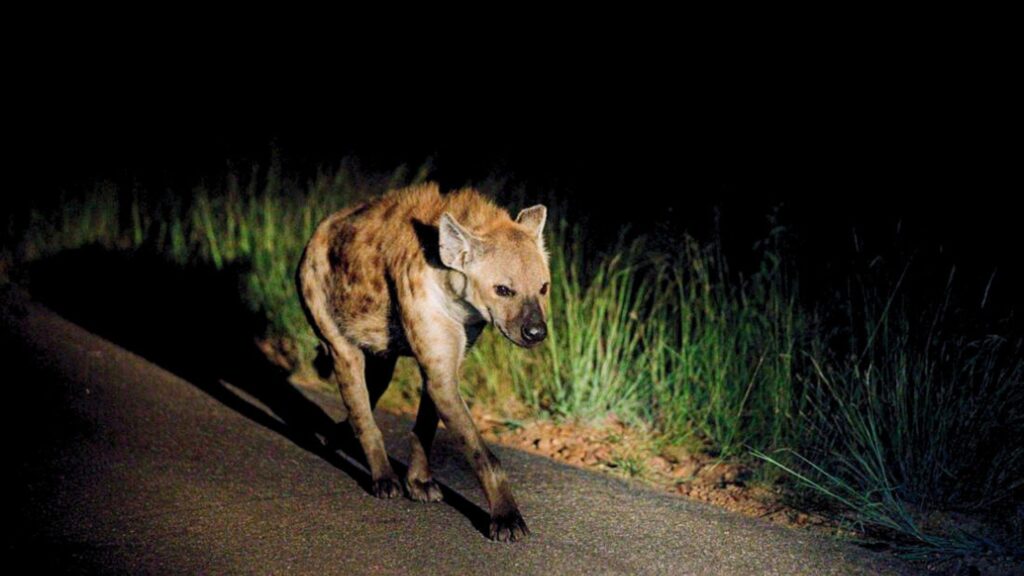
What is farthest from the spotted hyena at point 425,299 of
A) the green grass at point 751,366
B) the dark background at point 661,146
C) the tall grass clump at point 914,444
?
the dark background at point 661,146

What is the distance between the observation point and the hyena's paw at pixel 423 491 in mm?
3805

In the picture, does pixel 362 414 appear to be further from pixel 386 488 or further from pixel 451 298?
pixel 451 298

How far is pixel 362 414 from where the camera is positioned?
3.95 meters

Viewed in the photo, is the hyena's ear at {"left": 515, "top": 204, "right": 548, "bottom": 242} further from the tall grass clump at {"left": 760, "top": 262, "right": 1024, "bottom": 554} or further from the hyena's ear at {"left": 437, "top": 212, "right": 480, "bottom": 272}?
the tall grass clump at {"left": 760, "top": 262, "right": 1024, "bottom": 554}

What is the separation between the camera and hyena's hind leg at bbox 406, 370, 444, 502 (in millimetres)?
3811

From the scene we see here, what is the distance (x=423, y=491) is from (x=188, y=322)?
2738mm

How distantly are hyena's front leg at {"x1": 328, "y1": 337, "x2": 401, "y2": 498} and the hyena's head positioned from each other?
0.66m

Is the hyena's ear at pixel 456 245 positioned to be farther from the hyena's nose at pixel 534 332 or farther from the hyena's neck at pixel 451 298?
the hyena's nose at pixel 534 332

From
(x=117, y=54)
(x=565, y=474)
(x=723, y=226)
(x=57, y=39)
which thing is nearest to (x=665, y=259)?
(x=723, y=226)

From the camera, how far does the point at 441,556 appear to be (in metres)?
3.32

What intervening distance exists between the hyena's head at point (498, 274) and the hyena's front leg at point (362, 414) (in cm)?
66

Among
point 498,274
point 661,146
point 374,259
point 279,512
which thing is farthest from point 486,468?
point 661,146

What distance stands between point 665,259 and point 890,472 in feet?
6.06

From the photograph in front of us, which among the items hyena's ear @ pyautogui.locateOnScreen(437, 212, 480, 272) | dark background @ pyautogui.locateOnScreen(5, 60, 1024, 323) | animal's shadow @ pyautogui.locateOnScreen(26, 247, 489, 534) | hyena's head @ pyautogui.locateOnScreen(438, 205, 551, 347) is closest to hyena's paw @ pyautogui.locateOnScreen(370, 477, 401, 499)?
animal's shadow @ pyautogui.locateOnScreen(26, 247, 489, 534)
